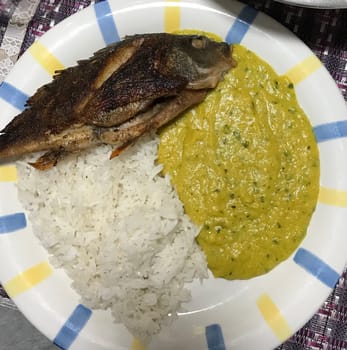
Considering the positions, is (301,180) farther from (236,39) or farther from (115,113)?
(115,113)

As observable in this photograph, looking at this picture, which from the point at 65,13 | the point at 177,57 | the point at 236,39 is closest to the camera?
the point at 177,57

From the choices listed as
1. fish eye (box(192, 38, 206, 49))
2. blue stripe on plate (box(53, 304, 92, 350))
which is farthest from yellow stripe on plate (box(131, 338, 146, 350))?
fish eye (box(192, 38, 206, 49))

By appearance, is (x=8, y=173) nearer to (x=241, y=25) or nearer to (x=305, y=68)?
(x=241, y=25)

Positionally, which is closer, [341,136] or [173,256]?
[341,136]

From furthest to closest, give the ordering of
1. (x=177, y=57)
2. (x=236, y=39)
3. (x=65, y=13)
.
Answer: (x=65, y=13) < (x=236, y=39) < (x=177, y=57)

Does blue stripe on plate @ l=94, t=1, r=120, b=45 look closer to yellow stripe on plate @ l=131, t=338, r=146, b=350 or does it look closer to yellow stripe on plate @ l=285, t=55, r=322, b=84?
yellow stripe on plate @ l=285, t=55, r=322, b=84

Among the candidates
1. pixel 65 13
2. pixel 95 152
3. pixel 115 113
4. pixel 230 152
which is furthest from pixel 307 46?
pixel 65 13

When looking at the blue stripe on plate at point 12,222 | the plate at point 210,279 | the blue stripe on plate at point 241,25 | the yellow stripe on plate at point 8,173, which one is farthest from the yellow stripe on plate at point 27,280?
the blue stripe on plate at point 241,25

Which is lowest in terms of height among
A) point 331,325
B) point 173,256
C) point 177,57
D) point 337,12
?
point 331,325
